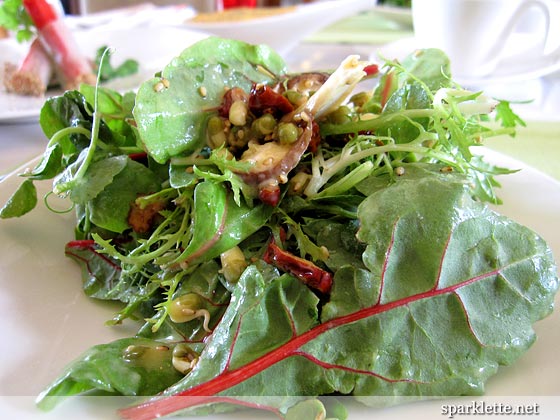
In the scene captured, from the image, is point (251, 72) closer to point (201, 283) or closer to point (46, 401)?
point (201, 283)

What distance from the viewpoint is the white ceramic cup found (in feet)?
5.49

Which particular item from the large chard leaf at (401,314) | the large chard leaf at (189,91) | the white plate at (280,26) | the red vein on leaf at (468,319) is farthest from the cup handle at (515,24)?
the red vein on leaf at (468,319)

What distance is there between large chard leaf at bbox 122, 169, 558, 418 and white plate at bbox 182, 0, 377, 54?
57.9 inches

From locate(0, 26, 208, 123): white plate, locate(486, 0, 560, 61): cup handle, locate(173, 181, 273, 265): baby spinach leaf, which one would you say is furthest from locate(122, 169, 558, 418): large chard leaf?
locate(0, 26, 208, 123): white plate

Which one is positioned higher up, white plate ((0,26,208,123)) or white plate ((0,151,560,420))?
white plate ((0,151,560,420))

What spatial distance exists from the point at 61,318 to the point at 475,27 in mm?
1476

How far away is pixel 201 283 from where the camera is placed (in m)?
0.74

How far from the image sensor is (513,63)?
1.85 meters

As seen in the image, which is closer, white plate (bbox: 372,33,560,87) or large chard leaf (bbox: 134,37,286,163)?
large chard leaf (bbox: 134,37,286,163)

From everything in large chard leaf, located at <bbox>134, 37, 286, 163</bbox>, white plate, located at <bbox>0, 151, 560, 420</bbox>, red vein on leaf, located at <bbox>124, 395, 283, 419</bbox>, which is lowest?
white plate, located at <bbox>0, 151, 560, 420</bbox>

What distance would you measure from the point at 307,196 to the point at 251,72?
235mm

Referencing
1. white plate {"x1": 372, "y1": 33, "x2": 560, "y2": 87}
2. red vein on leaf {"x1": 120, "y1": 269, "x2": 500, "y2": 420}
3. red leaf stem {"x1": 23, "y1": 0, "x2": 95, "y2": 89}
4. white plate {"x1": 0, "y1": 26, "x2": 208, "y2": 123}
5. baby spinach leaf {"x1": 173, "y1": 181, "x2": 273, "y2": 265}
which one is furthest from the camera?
white plate {"x1": 0, "y1": 26, "x2": 208, "y2": 123}

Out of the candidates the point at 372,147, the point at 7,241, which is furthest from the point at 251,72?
the point at 7,241

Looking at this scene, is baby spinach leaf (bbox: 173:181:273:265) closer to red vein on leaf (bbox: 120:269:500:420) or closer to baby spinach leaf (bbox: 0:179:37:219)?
red vein on leaf (bbox: 120:269:500:420)
